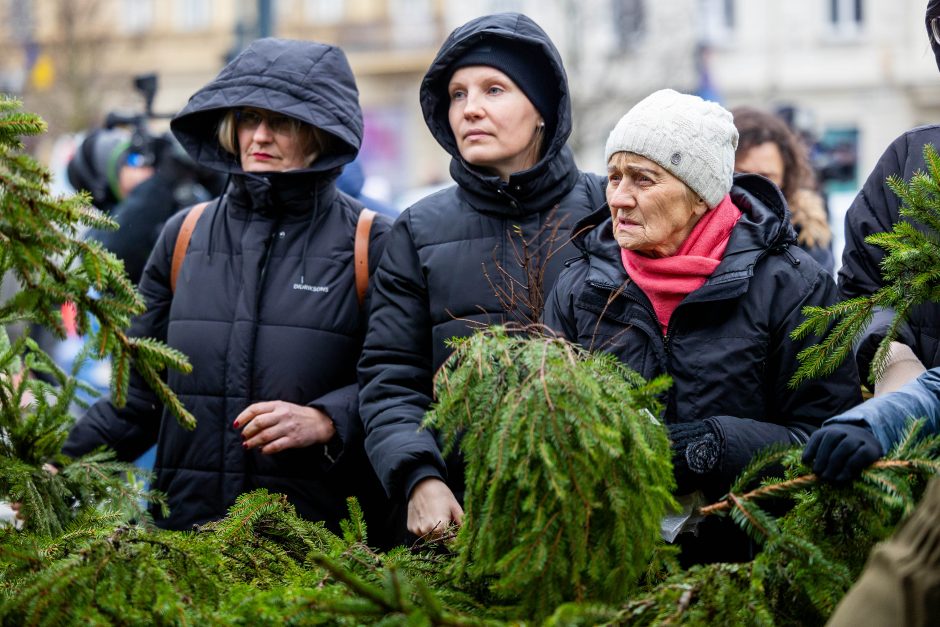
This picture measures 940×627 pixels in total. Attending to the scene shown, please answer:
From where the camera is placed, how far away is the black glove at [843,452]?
2775 millimetres

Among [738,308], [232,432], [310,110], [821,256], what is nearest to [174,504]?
[232,432]

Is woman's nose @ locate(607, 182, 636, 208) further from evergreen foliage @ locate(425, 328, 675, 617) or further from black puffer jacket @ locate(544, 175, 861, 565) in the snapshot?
evergreen foliage @ locate(425, 328, 675, 617)

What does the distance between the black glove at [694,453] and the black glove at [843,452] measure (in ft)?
1.32

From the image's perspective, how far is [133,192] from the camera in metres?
7.28

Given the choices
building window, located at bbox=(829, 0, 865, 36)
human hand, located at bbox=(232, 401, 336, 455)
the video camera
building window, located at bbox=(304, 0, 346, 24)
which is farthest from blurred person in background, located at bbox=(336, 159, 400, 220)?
building window, located at bbox=(304, 0, 346, 24)

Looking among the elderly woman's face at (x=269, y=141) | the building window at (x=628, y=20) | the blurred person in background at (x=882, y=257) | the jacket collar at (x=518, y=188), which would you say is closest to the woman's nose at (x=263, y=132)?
the elderly woman's face at (x=269, y=141)

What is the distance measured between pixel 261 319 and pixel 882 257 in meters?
1.98

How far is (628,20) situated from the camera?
30.2 m

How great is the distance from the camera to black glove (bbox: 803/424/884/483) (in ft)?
9.11

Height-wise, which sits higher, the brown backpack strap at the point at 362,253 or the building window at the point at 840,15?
the brown backpack strap at the point at 362,253

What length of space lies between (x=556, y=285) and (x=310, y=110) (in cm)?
130

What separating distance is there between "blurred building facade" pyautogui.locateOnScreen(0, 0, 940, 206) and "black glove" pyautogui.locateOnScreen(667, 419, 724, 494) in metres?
23.1

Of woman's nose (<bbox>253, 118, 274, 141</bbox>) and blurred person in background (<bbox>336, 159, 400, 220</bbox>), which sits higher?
woman's nose (<bbox>253, 118, 274, 141</bbox>)

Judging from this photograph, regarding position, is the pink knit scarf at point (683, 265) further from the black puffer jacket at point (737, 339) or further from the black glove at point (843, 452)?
the black glove at point (843, 452)
